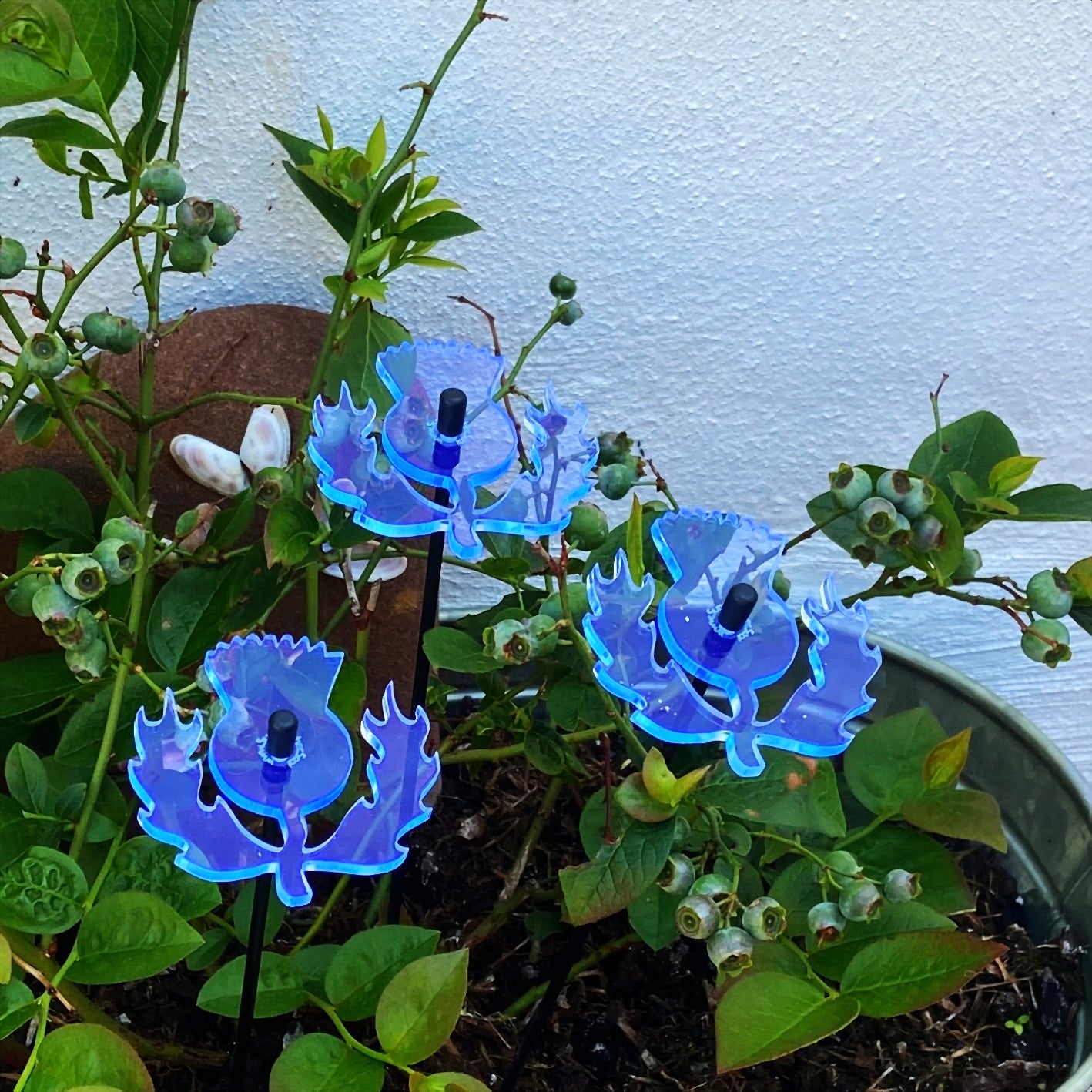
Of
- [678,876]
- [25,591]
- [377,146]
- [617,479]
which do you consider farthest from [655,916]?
[377,146]

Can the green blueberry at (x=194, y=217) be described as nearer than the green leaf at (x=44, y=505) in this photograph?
Yes

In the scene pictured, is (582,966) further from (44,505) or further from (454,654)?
(44,505)

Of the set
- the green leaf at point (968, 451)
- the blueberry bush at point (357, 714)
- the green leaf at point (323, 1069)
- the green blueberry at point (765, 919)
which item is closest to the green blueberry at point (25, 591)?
the blueberry bush at point (357, 714)

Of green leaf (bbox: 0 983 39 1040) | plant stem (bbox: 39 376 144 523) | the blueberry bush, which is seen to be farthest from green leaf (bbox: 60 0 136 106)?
green leaf (bbox: 0 983 39 1040)

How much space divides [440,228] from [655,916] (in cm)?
36

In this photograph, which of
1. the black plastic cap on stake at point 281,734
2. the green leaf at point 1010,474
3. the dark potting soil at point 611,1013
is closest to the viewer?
the black plastic cap on stake at point 281,734

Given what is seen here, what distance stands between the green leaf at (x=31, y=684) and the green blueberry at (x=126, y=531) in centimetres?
13

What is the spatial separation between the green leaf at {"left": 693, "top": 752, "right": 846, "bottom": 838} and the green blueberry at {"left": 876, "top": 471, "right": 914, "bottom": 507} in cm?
12

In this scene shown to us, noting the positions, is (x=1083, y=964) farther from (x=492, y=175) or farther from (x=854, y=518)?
(x=492, y=175)

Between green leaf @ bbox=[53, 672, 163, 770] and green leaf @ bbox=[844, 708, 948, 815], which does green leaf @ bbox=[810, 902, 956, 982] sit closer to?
green leaf @ bbox=[844, 708, 948, 815]

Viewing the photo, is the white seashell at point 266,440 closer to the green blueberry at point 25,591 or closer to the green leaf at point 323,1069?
the green blueberry at point 25,591

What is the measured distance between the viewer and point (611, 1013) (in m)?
0.64

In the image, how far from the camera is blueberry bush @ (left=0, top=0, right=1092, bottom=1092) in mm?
394

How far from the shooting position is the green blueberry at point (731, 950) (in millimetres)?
397
